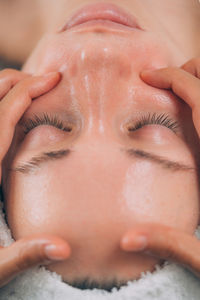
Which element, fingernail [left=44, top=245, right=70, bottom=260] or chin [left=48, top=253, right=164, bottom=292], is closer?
fingernail [left=44, top=245, right=70, bottom=260]

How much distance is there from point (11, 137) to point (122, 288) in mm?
473

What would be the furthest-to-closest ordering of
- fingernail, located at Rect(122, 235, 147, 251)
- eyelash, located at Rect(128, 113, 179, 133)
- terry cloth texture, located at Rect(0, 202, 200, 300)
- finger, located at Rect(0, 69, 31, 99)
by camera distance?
finger, located at Rect(0, 69, 31, 99), eyelash, located at Rect(128, 113, 179, 133), terry cloth texture, located at Rect(0, 202, 200, 300), fingernail, located at Rect(122, 235, 147, 251)

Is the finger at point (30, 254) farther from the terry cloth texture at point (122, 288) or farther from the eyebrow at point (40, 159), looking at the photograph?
the eyebrow at point (40, 159)

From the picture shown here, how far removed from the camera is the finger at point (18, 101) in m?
0.86

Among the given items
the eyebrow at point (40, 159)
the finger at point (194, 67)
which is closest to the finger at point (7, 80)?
the eyebrow at point (40, 159)

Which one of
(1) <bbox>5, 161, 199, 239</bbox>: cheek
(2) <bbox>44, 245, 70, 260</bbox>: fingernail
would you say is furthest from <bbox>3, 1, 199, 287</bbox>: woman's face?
(2) <bbox>44, 245, 70, 260</bbox>: fingernail

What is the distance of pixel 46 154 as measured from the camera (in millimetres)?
822

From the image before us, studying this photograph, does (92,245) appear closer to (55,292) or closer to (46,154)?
(55,292)

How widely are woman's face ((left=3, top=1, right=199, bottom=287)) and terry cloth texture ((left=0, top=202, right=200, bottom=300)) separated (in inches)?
1.1

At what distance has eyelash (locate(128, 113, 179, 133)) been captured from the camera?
0.86m

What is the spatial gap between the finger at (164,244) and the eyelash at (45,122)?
0.36 metres

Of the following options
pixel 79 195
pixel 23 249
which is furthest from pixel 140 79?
pixel 23 249

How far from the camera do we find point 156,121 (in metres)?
0.86

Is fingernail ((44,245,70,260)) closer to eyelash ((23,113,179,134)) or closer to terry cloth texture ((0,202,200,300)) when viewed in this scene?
terry cloth texture ((0,202,200,300))
